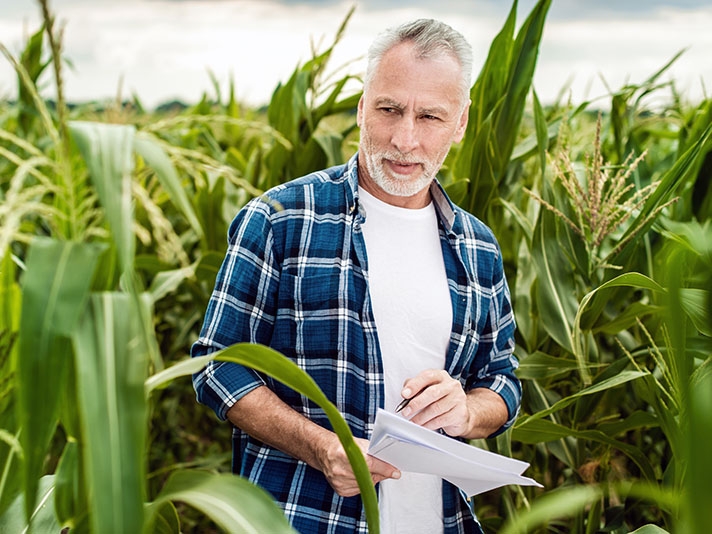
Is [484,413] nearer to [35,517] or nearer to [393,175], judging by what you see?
[393,175]

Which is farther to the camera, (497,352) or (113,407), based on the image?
(497,352)

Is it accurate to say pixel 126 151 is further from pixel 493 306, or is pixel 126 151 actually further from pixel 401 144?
pixel 493 306

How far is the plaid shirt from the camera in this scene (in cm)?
112

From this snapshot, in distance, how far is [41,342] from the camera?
21.5 inches

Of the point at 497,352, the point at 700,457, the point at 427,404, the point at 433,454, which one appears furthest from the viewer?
the point at 497,352

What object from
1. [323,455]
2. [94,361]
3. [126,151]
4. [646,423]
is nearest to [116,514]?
[94,361]

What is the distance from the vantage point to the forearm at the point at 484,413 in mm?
1180

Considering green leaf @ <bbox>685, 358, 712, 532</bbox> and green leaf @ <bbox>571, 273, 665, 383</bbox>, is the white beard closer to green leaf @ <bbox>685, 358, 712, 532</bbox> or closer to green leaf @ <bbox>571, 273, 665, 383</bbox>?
green leaf @ <bbox>571, 273, 665, 383</bbox>

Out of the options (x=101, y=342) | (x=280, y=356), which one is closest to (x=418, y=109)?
(x=280, y=356)

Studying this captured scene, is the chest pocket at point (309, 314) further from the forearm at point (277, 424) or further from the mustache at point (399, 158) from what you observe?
the mustache at point (399, 158)

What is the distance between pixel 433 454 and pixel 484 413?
1.02 feet

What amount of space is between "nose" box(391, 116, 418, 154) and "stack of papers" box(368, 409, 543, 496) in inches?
19.3

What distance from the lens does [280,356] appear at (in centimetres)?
65

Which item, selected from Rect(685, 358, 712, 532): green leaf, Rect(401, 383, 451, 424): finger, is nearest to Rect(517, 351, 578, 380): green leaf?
Rect(401, 383, 451, 424): finger
